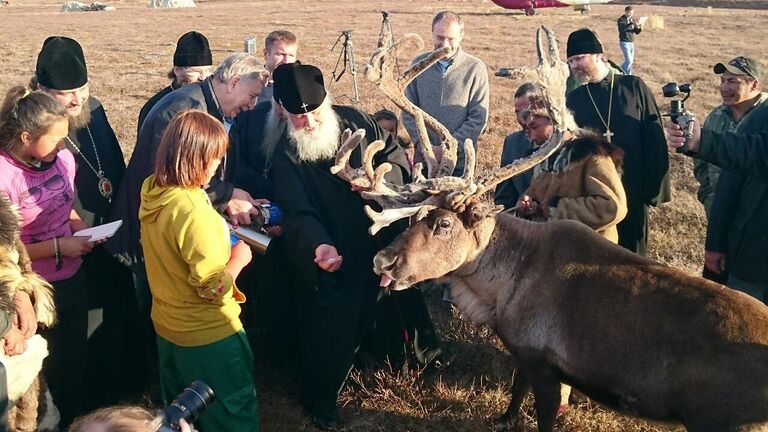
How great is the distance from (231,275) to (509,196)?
2789 mm

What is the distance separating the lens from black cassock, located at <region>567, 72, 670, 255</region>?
18.4ft

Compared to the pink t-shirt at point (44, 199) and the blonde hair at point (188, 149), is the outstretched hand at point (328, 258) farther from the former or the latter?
the pink t-shirt at point (44, 199)

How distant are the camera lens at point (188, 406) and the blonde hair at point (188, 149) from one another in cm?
114

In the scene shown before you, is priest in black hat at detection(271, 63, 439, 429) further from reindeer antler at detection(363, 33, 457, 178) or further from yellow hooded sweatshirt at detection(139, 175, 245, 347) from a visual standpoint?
yellow hooded sweatshirt at detection(139, 175, 245, 347)

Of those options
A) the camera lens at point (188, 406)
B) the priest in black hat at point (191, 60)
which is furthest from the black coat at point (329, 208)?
the camera lens at point (188, 406)

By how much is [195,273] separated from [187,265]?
0.15 m

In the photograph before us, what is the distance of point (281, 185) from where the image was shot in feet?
16.0

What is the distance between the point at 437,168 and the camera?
15.3 feet

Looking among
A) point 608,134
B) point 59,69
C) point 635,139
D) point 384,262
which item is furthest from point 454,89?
point 59,69

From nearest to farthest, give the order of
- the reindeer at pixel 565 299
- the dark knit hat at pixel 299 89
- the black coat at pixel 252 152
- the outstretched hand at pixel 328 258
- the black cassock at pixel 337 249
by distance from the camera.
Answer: the reindeer at pixel 565 299, the outstretched hand at pixel 328 258, the dark knit hat at pixel 299 89, the black cassock at pixel 337 249, the black coat at pixel 252 152

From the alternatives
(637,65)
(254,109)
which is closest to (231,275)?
(254,109)

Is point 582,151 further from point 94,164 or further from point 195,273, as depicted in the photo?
point 94,164

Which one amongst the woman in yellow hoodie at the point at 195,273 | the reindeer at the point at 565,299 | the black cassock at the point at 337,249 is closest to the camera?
the reindeer at the point at 565,299

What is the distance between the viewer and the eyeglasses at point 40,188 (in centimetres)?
397
